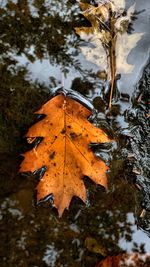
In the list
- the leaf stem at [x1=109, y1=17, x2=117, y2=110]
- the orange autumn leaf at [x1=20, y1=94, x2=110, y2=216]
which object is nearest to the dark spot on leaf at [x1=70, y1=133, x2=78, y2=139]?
the orange autumn leaf at [x1=20, y1=94, x2=110, y2=216]

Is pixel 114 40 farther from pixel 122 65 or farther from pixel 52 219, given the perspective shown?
pixel 52 219

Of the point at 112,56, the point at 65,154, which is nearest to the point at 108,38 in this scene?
the point at 112,56

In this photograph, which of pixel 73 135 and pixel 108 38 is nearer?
pixel 73 135

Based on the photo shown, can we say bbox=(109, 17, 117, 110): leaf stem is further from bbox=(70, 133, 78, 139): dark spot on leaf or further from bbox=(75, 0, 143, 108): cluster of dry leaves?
bbox=(70, 133, 78, 139): dark spot on leaf

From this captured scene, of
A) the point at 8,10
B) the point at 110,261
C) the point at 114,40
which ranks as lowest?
the point at 110,261

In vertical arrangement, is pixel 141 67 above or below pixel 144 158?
above

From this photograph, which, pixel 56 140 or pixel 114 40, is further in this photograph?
pixel 114 40

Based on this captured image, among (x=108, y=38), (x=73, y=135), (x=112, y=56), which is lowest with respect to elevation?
(x=73, y=135)

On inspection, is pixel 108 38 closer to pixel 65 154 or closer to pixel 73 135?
pixel 73 135

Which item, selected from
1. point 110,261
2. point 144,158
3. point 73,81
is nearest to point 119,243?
point 110,261
